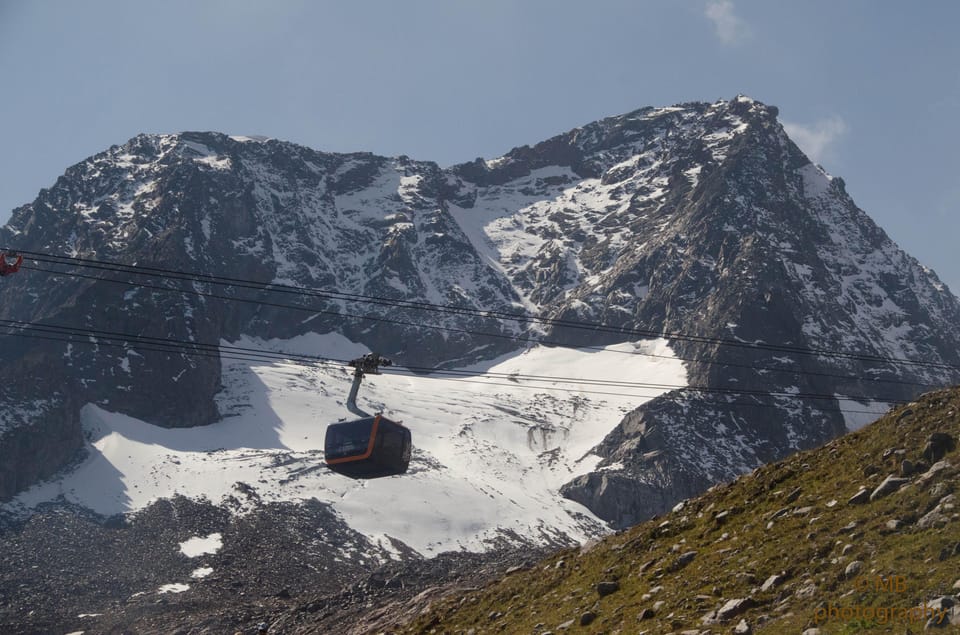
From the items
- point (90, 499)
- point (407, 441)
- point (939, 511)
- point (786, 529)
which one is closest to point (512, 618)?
point (786, 529)

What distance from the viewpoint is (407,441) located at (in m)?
61.0

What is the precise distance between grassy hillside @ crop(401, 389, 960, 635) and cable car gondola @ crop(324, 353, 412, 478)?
23.5 m

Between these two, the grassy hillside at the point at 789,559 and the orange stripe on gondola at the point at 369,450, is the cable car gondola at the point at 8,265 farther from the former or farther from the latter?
the orange stripe on gondola at the point at 369,450

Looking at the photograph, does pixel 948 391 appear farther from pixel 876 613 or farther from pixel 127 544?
pixel 127 544

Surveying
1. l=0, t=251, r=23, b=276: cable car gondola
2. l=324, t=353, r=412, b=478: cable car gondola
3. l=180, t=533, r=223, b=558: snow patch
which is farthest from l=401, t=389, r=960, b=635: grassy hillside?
l=180, t=533, r=223, b=558: snow patch

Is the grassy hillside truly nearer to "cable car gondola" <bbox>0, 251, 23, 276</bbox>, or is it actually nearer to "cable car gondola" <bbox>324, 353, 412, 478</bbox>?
"cable car gondola" <bbox>0, 251, 23, 276</bbox>

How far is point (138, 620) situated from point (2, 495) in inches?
3573

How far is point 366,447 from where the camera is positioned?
58.2m

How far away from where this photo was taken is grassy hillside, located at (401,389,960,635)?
20250 millimetres

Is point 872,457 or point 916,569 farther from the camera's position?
point 872,457

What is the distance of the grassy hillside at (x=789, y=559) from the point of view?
20250 mm

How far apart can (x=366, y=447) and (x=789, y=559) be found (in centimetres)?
3747

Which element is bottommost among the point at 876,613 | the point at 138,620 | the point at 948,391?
the point at 138,620

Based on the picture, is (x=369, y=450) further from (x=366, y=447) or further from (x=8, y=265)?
(x=8, y=265)
